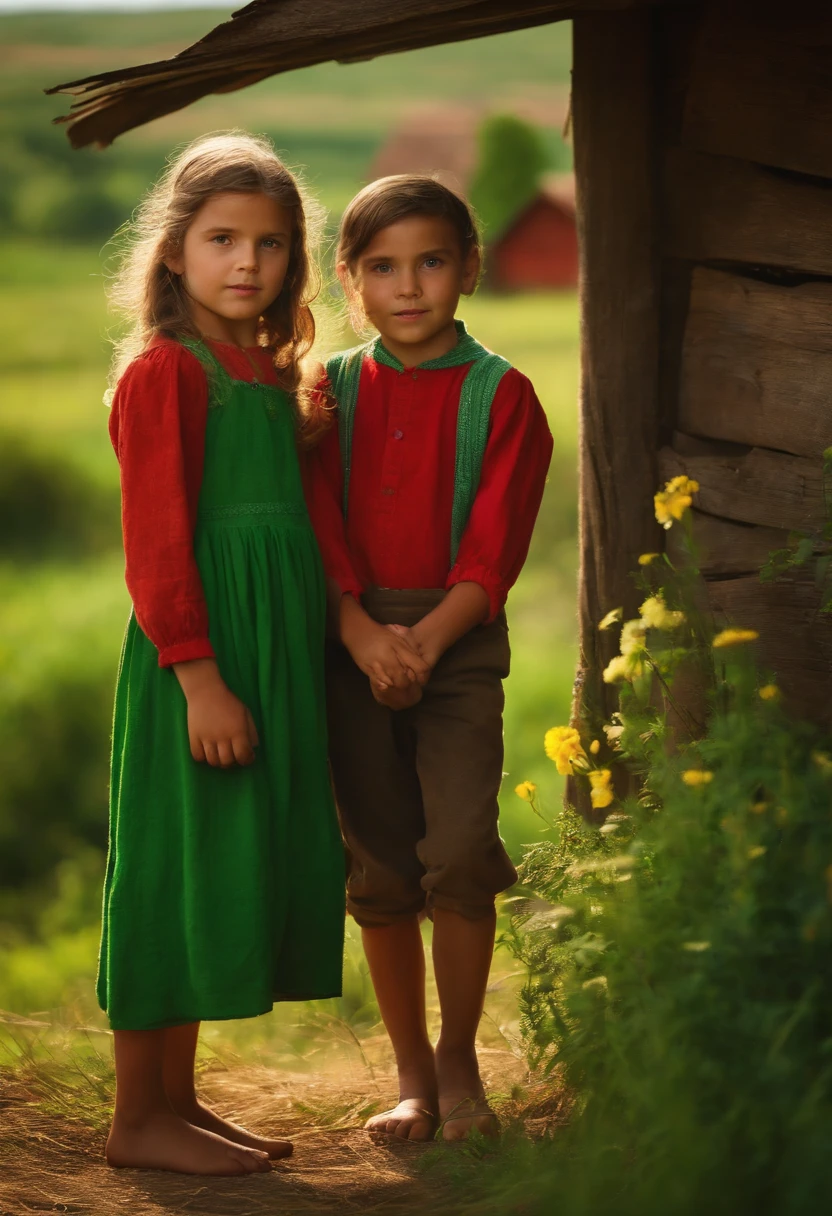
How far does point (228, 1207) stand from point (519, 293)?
1949cm

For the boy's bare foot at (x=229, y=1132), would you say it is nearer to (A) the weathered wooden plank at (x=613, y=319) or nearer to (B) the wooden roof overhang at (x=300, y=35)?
(A) the weathered wooden plank at (x=613, y=319)

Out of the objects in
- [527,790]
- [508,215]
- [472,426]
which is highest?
[508,215]

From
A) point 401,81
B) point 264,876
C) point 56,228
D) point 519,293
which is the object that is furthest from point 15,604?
point 401,81

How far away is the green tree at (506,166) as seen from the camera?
78.7 feet

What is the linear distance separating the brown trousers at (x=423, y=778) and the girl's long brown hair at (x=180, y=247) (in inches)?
21.9

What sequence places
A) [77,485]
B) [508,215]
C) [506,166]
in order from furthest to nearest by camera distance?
[506,166]
[508,215]
[77,485]

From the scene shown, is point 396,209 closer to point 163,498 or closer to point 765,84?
point 163,498

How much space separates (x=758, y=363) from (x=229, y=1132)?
202 centimetres

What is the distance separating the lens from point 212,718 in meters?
2.40

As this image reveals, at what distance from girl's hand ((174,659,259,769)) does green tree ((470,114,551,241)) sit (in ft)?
72.6

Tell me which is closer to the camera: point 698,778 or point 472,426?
point 698,778

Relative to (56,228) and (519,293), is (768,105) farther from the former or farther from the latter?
(519,293)

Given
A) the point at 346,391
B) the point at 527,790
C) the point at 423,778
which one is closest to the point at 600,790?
the point at 527,790

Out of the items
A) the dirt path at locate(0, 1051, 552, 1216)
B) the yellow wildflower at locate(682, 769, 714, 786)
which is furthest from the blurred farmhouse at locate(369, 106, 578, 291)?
the yellow wildflower at locate(682, 769, 714, 786)
